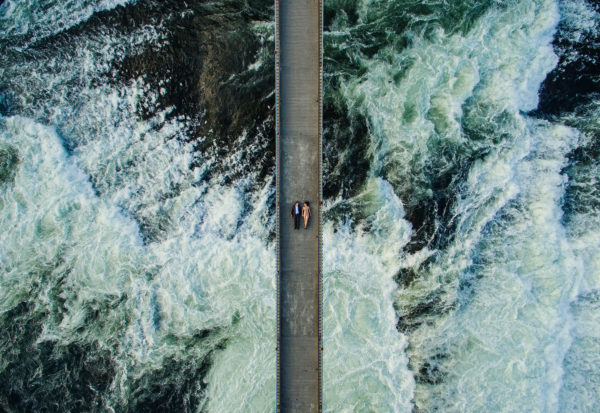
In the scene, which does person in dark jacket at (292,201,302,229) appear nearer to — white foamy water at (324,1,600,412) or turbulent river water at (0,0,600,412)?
turbulent river water at (0,0,600,412)

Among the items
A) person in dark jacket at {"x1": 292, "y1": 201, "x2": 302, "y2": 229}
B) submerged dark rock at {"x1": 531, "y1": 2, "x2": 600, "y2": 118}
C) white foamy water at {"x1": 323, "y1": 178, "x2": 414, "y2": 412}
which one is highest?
submerged dark rock at {"x1": 531, "y1": 2, "x2": 600, "y2": 118}

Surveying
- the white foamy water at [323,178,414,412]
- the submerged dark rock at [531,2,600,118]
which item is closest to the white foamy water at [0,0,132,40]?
the white foamy water at [323,178,414,412]

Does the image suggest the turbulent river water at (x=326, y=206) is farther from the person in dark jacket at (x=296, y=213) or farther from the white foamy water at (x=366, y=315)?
the person in dark jacket at (x=296, y=213)

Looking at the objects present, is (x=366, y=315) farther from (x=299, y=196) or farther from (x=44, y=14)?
(x=44, y=14)

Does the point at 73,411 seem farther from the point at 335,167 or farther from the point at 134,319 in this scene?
the point at 335,167

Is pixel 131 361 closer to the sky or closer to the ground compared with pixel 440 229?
closer to the ground

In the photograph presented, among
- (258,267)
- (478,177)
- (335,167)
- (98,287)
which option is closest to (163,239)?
(98,287)
